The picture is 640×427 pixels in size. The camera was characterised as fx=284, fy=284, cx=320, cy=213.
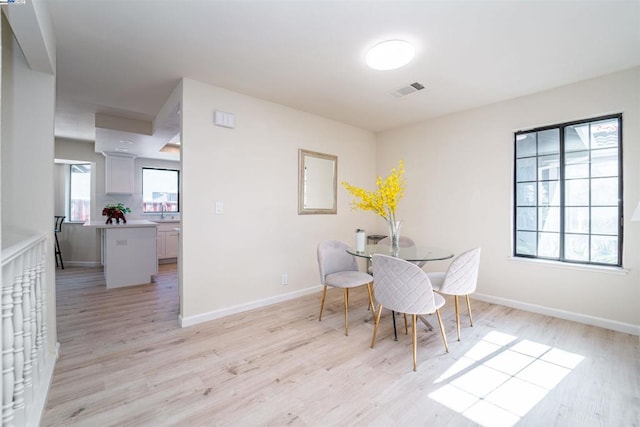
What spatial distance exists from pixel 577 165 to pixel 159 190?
25.0 feet

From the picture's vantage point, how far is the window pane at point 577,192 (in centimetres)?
A: 304

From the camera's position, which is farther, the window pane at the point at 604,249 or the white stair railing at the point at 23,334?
the window pane at the point at 604,249

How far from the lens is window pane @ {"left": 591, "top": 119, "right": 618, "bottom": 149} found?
9.45ft

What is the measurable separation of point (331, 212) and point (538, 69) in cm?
287

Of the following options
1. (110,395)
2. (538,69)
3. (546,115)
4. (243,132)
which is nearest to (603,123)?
(546,115)

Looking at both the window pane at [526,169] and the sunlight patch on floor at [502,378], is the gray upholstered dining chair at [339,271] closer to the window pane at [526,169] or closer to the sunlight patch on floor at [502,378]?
the sunlight patch on floor at [502,378]

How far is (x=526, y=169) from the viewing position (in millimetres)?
3453

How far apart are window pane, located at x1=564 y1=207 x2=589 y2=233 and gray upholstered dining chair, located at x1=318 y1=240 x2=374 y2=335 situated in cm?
228

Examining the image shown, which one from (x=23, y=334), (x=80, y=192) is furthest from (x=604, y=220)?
(x=80, y=192)

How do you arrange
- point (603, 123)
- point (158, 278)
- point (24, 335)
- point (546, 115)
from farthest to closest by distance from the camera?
point (158, 278), point (546, 115), point (603, 123), point (24, 335)

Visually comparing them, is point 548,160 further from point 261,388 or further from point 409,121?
point 261,388

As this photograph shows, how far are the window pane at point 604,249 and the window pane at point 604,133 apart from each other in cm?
96

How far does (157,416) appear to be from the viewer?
5.54ft

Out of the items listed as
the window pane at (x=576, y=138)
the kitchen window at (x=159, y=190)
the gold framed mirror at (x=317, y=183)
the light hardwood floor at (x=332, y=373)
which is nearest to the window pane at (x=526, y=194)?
the window pane at (x=576, y=138)
